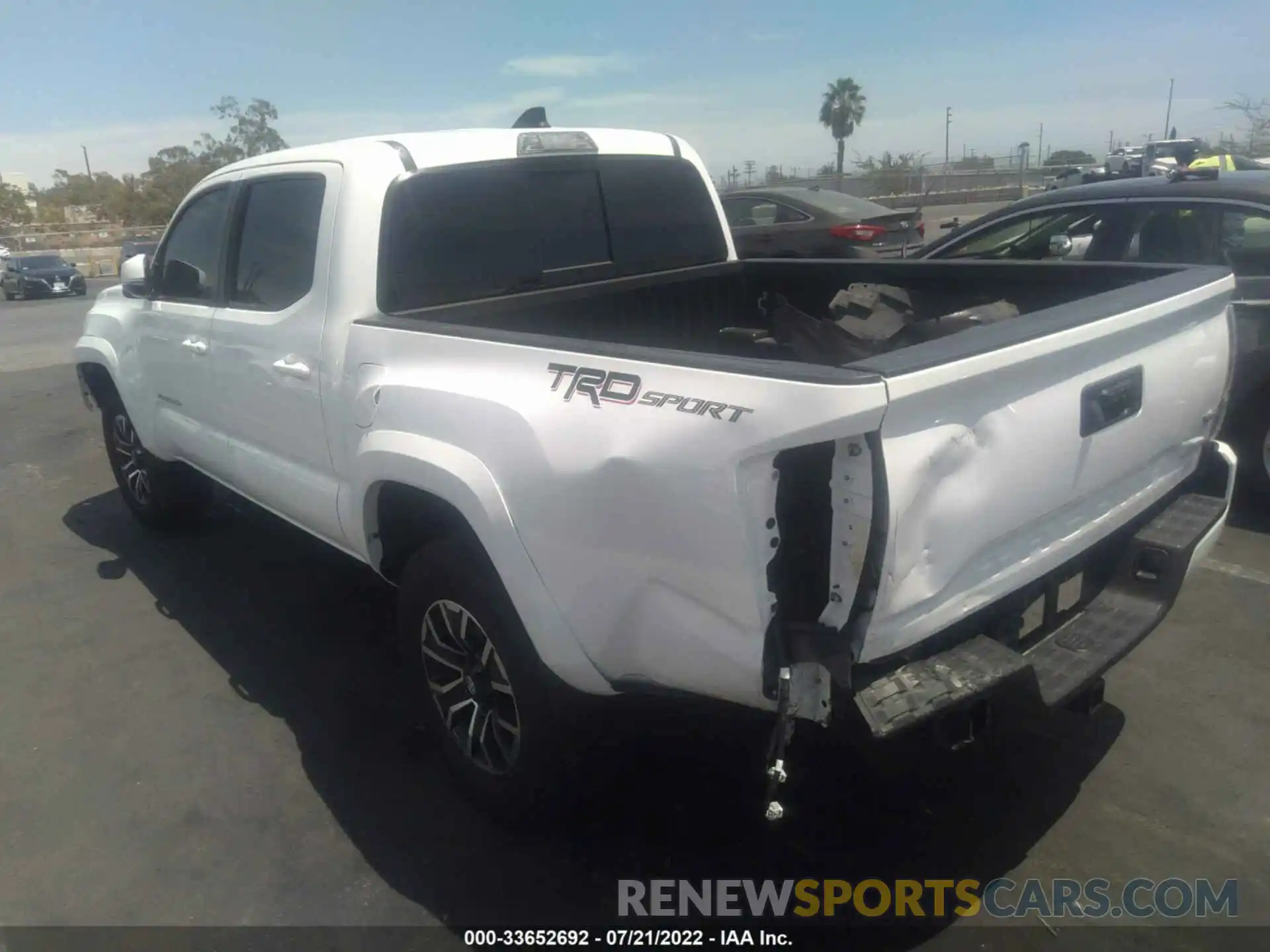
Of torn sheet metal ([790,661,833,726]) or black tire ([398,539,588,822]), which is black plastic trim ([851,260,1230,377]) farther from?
black tire ([398,539,588,822])

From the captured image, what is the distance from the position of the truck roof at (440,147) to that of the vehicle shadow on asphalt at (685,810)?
80.8 inches

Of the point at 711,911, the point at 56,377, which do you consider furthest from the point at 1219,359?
the point at 56,377

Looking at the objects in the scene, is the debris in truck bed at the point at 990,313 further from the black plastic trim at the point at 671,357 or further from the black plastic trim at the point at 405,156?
the black plastic trim at the point at 405,156

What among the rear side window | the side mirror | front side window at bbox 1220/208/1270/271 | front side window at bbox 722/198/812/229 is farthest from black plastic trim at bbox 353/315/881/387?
front side window at bbox 722/198/812/229

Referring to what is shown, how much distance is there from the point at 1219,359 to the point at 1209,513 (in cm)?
48

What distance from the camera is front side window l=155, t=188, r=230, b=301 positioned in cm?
435

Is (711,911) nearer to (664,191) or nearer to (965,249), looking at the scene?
(664,191)

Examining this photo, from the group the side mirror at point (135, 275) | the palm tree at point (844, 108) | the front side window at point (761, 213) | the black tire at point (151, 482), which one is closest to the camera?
the side mirror at point (135, 275)

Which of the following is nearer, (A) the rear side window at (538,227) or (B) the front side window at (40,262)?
(A) the rear side window at (538,227)

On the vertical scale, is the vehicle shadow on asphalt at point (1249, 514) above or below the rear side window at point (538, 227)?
below

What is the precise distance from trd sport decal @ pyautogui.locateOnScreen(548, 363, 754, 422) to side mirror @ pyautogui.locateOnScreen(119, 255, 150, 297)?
3.47 metres

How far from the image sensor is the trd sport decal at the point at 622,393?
2078 mm

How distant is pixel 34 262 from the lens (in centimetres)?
2814

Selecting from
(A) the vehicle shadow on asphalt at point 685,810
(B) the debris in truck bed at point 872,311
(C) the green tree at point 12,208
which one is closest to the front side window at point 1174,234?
(B) the debris in truck bed at point 872,311
